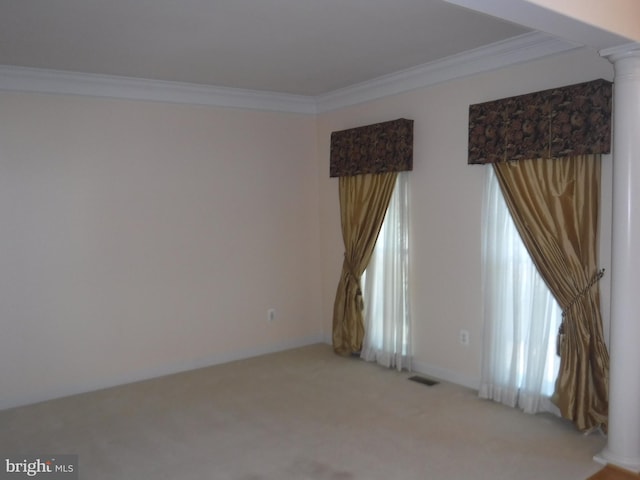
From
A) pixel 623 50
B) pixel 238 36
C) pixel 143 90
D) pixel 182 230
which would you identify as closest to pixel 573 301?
pixel 623 50

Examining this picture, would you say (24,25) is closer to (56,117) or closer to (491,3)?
(56,117)

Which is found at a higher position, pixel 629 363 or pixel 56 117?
pixel 56 117

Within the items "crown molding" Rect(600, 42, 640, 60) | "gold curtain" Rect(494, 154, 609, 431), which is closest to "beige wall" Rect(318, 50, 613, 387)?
"gold curtain" Rect(494, 154, 609, 431)

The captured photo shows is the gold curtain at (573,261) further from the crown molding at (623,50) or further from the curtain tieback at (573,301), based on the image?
the crown molding at (623,50)

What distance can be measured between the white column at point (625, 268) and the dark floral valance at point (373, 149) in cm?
184

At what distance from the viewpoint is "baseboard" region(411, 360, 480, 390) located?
4227 mm

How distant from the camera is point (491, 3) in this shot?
2146mm

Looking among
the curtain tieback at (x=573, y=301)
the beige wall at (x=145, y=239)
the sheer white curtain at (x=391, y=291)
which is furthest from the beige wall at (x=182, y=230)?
the curtain tieback at (x=573, y=301)

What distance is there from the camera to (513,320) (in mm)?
3854

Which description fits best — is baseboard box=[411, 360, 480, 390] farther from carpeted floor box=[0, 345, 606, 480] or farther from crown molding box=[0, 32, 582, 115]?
crown molding box=[0, 32, 582, 115]

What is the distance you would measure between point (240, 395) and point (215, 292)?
3.78 ft

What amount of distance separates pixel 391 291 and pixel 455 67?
1.97m

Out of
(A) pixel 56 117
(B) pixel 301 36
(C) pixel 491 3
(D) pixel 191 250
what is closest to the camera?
(C) pixel 491 3

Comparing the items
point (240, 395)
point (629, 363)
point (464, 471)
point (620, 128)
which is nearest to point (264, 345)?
point (240, 395)
